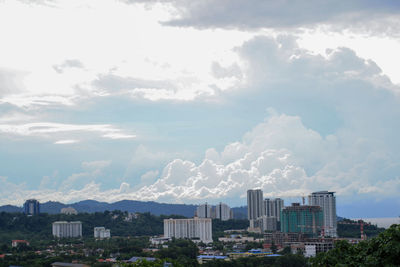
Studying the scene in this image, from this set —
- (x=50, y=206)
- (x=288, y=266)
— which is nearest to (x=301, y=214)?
(x=288, y=266)

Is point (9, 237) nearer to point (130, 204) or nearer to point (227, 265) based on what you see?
point (227, 265)

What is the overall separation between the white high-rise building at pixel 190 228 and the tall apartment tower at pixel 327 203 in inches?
594

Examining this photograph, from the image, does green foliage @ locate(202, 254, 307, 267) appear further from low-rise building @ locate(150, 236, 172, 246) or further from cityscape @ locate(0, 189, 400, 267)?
low-rise building @ locate(150, 236, 172, 246)

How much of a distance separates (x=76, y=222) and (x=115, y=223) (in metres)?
8.27

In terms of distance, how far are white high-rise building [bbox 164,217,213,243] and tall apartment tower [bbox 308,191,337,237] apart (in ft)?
49.5

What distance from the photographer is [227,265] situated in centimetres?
3388

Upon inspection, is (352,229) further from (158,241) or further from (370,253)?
(370,253)

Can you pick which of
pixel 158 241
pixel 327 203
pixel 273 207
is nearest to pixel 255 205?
pixel 273 207

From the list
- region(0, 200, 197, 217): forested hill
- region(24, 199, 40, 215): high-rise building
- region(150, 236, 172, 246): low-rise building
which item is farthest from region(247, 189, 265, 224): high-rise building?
region(0, 200, 197, 217): forested hill

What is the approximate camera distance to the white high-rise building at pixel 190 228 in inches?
2734

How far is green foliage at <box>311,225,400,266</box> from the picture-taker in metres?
9.80

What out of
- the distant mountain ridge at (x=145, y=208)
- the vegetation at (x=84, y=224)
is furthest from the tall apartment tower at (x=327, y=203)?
the distant mountain ridge at (x=145, y=208)

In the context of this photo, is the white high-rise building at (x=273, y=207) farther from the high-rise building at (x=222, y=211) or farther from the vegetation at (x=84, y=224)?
the vegetation at (x=84, y=224)

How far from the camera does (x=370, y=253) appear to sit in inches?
415
